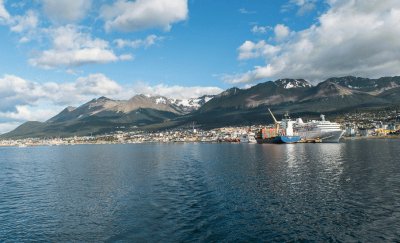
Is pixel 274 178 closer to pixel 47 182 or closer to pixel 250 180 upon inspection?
pixel 250 180

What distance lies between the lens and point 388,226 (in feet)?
113

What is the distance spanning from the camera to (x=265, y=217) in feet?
129

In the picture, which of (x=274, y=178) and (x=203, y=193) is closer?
(x=203, y=193)

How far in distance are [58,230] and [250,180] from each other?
39291 millimetres

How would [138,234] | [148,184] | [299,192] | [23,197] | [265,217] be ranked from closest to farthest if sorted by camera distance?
1. [138,234]
2. [265,217]
3. [299,192]
4. [23,197]
5. [148,184]

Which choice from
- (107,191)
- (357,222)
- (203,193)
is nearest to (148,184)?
(107,191)

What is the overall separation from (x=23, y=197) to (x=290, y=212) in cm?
4386

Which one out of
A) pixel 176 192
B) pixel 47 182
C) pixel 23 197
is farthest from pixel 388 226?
pixel 47 182

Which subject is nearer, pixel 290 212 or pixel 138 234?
pixel 138 234

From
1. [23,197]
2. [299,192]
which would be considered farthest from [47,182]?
[299,192]

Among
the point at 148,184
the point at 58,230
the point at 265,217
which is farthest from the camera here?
the point at 148,184

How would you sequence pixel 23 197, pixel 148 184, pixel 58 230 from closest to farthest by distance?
pixel 58 230 → pixel 23 197 → pixel 148 184

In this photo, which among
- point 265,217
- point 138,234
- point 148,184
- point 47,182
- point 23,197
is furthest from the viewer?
point 47,182

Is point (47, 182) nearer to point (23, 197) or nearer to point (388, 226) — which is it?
point (23, 197)
